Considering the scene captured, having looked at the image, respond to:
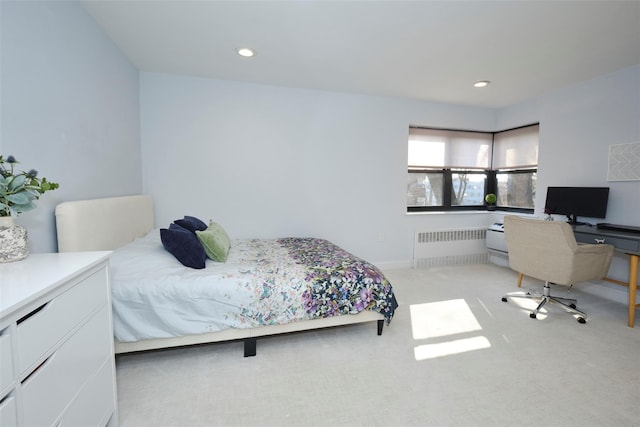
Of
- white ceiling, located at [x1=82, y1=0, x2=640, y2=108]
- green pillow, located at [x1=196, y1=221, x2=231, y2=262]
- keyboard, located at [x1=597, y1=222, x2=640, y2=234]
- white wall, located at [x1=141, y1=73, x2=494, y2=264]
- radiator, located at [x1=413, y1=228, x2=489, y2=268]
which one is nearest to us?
white ceiling, located at [x1=82, y1=0, x2=640, y2=108]

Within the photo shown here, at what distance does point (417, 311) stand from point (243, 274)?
5.70 ft

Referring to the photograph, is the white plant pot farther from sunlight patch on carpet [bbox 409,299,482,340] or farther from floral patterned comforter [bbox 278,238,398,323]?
sunlight patch on carpet [bbox 409,299,482,340]

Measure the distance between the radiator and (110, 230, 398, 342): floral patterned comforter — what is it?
220cm

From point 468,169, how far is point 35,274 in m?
4.97

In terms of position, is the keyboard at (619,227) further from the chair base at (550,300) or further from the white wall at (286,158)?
the white wall at (286,158)

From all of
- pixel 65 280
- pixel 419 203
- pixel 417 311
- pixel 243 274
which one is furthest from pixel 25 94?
pixel 419 203

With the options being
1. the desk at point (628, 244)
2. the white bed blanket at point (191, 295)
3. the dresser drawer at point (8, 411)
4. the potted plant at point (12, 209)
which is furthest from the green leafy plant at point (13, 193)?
the desk at point (628, 244)

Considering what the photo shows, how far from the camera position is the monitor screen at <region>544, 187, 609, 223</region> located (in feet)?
10.2

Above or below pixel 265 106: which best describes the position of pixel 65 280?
below

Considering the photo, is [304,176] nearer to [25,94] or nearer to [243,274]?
[243,274]

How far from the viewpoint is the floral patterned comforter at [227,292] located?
5.96ft

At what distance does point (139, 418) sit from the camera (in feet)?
4.87

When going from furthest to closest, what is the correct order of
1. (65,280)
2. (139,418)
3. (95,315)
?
(139,418)
(95,315)
(65,280)

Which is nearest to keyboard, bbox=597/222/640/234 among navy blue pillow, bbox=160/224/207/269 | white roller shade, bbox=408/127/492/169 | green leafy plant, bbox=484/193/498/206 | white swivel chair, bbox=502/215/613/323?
white swivel chair, bbox=502/215/613/323
